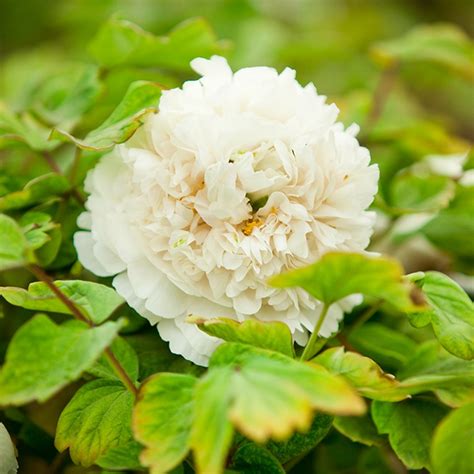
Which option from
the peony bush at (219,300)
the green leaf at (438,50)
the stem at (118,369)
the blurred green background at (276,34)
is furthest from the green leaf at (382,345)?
the blurred green background at (276,34)

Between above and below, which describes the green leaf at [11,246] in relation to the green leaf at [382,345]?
above

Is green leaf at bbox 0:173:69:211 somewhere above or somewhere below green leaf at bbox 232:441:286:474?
above

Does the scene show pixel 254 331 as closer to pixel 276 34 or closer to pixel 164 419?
pixel 164 419

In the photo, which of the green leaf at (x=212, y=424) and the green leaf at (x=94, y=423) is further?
the green leaf at (x=94, y=423)

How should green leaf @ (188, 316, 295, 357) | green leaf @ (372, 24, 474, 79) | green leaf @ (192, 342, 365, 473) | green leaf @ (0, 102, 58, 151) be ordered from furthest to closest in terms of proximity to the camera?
green leaf @ (372, 24, 474, 79) < green leaf @ (0, 102, 58, 151) < green leaf @ (188, 316, 295, 357) < green leaf @ (192, 342, 365, 473)

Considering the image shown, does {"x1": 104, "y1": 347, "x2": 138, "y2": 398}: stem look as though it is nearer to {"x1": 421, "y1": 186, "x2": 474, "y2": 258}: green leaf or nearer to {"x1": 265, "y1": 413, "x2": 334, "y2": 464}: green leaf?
{"x1": 265, "y1": 413, "x2": 334, "y2": 464}: green leaf

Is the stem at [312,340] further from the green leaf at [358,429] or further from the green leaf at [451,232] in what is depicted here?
the green leaf at [451,232]

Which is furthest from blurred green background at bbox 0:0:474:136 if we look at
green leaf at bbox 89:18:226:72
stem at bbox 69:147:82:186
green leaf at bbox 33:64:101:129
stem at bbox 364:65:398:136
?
stem at bbox 69:147:82:186

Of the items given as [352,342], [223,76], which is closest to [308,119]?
[223,76]

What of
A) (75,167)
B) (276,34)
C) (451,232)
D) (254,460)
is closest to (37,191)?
(75,167)
